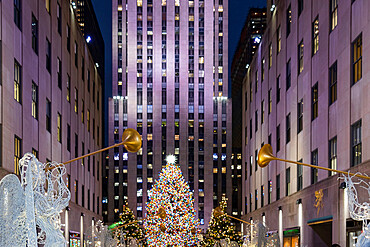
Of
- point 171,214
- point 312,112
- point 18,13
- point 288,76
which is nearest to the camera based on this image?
point 18,13

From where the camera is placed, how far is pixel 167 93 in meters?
77.8

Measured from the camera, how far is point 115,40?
78.4 meters

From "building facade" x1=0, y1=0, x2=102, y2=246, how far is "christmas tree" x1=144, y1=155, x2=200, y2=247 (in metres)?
7.02

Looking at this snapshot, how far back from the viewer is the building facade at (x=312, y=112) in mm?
19469

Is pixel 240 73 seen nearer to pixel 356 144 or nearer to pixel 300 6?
pixel 300 6

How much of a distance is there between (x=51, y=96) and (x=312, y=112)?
600 inches

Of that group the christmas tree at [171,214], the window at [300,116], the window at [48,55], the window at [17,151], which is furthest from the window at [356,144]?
the christmas tree at [171,214]

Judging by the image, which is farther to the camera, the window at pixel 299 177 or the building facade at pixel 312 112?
the window at pixel 299 177

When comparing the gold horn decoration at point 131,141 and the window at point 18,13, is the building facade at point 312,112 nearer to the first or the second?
the gold horn decoration at point 131,141

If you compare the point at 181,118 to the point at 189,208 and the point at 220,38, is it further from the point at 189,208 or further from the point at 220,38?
the point at 189,208

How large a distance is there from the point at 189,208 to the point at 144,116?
25418 millimetres

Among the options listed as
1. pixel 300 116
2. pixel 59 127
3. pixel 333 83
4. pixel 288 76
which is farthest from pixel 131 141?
pixel 288 76

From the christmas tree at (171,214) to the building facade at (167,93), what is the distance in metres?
21.2

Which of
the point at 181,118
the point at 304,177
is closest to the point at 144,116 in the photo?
the point at 181,118
